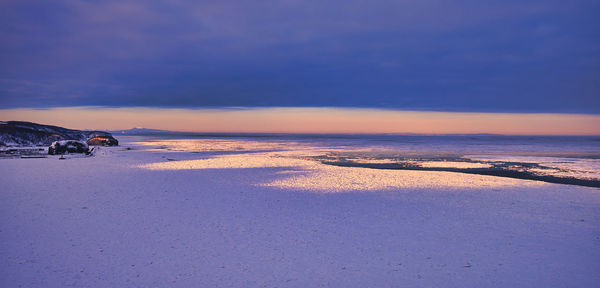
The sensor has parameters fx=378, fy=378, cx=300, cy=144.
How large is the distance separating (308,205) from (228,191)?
287cm

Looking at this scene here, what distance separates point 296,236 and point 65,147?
22.5 metres

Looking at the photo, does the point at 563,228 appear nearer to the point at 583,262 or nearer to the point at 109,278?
the point at 583,262

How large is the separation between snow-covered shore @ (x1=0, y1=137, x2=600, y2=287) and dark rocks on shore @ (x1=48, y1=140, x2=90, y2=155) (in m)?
13.6

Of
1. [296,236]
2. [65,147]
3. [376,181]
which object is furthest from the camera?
[65,147]

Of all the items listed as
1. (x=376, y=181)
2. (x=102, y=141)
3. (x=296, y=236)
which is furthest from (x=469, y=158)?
(x=102, y=141)

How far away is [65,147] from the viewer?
23516 millimetres

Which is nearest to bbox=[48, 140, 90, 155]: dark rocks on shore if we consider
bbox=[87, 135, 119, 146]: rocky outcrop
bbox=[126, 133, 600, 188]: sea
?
bbox=[126, 133, 600, 188]: sea

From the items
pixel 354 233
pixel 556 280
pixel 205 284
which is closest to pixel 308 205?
pixel 354 233

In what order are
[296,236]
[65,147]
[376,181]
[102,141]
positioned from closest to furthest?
[296,236]
[376,181]
[65,147]
[102,141]

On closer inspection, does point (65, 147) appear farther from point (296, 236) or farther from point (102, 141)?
point (296, 236)

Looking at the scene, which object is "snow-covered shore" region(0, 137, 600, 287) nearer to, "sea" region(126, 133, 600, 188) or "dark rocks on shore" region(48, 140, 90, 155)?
"sea" region(126, 133, 600, 188)

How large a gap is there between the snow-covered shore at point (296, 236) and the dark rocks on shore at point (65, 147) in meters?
13.6

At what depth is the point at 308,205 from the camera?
881cm

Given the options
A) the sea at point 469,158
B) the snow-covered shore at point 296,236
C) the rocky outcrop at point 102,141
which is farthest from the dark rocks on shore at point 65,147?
the snow-covered shore at point 296,236
